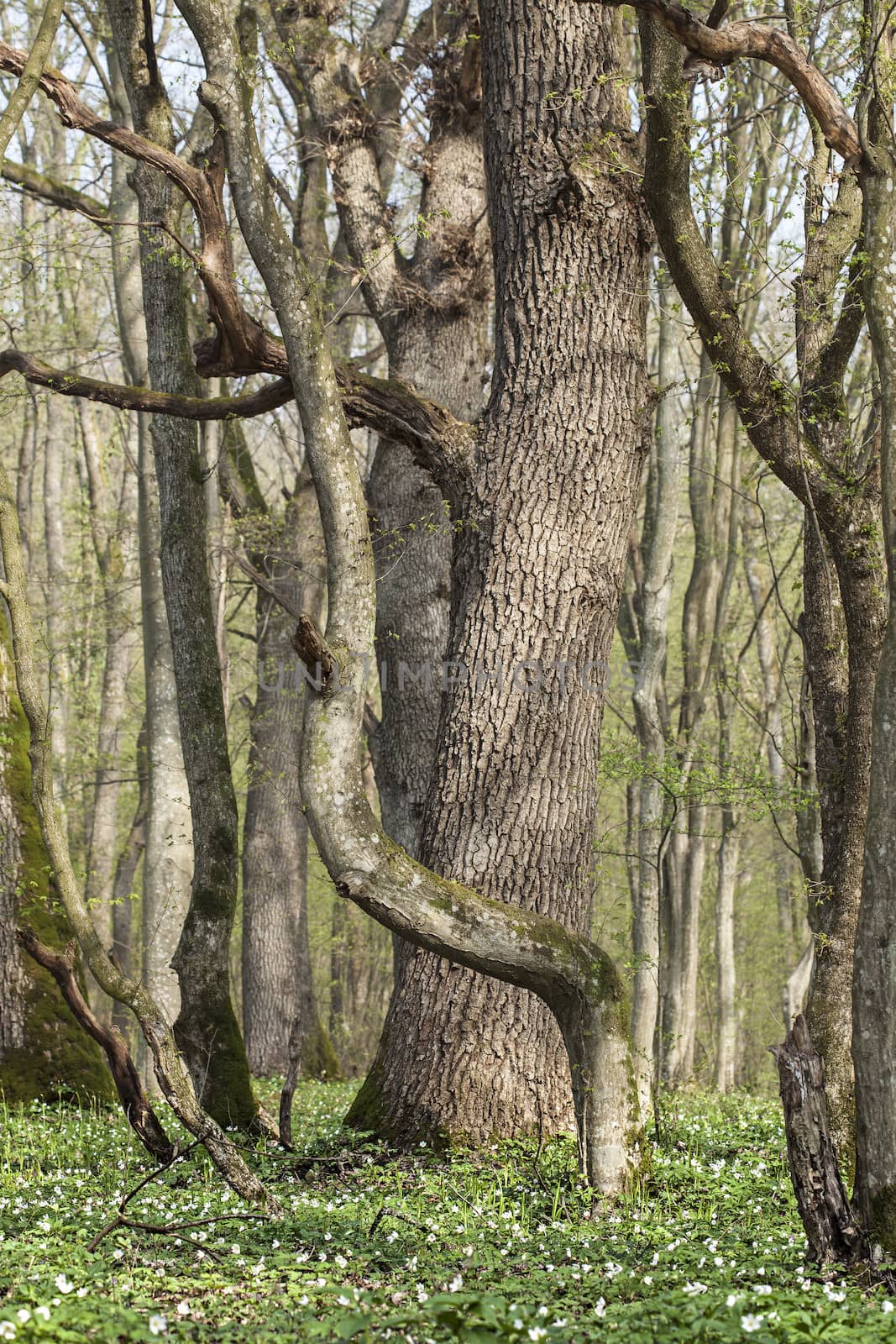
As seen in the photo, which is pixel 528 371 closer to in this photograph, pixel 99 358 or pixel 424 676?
pixel 424 676

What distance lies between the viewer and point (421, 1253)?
13.5 feet

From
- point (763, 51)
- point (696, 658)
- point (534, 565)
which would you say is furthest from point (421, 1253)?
point (696, 658)

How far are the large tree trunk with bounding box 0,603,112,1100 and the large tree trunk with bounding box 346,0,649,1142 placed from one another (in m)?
3.04

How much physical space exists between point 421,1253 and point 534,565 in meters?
3.57

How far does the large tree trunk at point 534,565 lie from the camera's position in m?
6.02

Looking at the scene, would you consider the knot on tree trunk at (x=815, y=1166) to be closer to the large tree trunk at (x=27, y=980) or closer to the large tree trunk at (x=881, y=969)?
the large tree trunk at (x=881, y=969)

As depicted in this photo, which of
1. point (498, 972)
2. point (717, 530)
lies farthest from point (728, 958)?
point (498, 972)

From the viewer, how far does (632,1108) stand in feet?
15.8

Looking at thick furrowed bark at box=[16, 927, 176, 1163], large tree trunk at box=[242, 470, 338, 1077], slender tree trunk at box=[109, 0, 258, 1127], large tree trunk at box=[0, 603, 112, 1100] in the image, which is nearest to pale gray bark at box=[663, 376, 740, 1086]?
large tree trunk at box=[242, 470, 338, 1077]

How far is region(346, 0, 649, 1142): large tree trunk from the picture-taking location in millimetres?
6023

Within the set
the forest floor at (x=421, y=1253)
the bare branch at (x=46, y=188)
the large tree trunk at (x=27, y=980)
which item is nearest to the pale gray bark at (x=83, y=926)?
the forest floor at (x=421, y=1253)

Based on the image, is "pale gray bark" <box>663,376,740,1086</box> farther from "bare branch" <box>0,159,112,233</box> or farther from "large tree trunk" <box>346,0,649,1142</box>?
"bare branch" <box>0,159,112,233</box>

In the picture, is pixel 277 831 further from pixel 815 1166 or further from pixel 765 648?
pixel 815 1166

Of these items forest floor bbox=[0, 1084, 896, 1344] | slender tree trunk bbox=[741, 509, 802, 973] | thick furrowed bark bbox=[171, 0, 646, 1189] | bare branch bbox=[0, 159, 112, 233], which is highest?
bare branch bbox=[0, 159, 112, 233]
